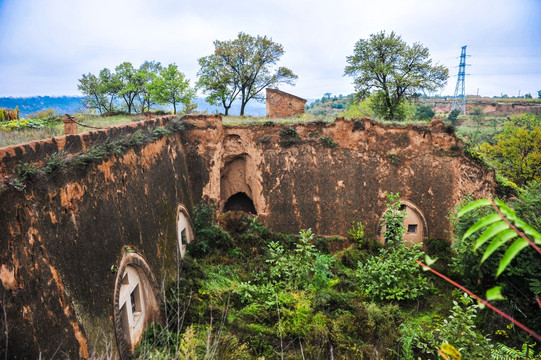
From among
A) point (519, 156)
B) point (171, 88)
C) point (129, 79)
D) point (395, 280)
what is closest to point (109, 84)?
point (129, 79)

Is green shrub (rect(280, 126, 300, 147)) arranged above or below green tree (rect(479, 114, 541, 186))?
above

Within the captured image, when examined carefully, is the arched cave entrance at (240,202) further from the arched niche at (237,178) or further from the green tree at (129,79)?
the green tree at (129,79)

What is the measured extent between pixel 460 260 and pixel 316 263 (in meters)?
4.42

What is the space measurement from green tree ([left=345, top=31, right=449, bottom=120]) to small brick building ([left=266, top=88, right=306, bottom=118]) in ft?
20.3

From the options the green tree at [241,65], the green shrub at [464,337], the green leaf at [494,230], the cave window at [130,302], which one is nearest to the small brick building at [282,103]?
the green tree at [241,65]

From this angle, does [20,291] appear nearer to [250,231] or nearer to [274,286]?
[274,286]

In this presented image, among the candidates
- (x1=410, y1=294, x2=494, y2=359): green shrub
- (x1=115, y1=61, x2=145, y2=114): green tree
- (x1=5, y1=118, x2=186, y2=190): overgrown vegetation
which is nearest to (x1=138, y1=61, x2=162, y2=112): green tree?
(x1=115, y1=61, x2=145, y2=114): green tree

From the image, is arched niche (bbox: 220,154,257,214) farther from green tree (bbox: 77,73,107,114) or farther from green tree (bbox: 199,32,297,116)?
green tree (bbox: 77,73,107,114)

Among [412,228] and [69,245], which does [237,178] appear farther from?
[69,245]

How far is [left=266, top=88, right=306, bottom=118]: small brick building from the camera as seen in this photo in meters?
20.7

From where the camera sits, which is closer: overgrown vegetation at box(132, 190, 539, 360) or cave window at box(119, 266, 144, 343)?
overgrown vegetation at box(132, 190, 539, 360)

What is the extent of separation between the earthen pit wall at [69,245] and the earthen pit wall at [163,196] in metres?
0.02

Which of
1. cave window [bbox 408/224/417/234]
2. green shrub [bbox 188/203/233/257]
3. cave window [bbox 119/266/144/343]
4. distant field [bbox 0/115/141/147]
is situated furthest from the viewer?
cave window [bbox 408/224/417/234]

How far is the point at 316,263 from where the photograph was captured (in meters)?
10.8
